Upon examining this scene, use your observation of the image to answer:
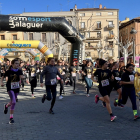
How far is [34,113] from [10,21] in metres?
8.51

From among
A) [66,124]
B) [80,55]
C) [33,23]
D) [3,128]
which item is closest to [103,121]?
[66,124]

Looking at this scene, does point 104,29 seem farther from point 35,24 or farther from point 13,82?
point 13,82

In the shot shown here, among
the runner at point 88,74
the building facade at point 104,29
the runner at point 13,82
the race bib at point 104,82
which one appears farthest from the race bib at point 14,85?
the building facade at point 104,29

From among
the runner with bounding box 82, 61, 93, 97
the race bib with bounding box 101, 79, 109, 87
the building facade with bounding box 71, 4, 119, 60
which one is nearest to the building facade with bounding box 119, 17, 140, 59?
the building facade with bounding box 71, 4, 119, 60

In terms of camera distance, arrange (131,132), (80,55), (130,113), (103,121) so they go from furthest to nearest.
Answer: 1. (80,55)
2. (130,113)
3. (103,121)
4. (131,132)

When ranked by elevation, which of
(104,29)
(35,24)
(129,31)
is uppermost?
(104,29)

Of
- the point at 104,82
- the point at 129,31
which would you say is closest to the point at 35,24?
the point at 104,82

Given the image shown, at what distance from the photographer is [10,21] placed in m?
14.5

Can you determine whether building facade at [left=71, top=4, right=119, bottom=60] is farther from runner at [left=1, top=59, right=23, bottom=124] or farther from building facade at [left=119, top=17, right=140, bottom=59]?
runner at [left=1, top=59, right=23, bottom=124]

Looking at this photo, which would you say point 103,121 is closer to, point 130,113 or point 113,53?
point 130,113

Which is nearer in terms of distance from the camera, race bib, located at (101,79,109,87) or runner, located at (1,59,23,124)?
runner, located at (1,59,23,124)

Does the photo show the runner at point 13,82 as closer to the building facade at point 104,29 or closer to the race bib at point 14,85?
the race bib at point 14,85

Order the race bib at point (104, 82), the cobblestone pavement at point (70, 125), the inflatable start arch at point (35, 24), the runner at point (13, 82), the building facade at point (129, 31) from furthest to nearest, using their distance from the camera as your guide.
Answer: the building facade at point (129, 31)
the inflatable start arch at point (35, 24)
the race bib at point (104, 82)
the runner at point (13, 82)
the cobblestone pavement at point (70, 125)

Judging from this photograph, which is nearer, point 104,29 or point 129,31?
point 129,31
